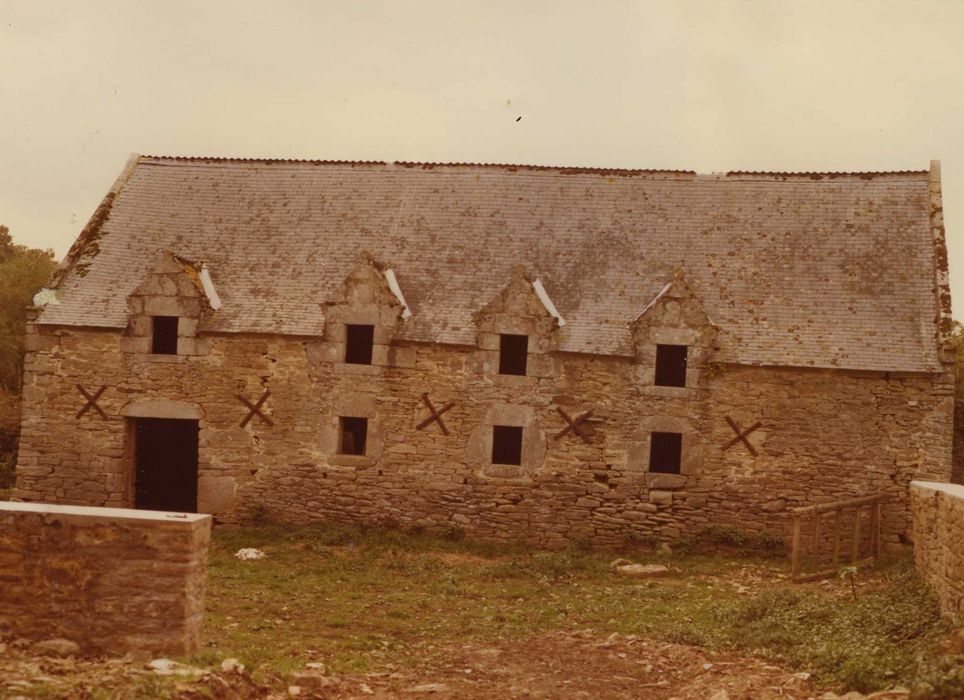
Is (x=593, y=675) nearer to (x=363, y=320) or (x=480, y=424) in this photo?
(x=480, y=424)

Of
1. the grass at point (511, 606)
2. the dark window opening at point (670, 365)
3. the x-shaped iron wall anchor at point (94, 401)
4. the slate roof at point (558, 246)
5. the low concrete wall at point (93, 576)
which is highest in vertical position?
the slate roof at point (558, 246)

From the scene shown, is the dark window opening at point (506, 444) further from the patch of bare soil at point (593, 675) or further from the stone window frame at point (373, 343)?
the patch of bare soil at point (593, 675)

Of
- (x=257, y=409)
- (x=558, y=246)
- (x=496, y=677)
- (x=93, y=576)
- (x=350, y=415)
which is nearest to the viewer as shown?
(x=93, y=576)

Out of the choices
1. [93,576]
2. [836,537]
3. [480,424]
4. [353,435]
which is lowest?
[836,537]

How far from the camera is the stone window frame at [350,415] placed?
56.0ft

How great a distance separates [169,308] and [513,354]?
710 centimetres

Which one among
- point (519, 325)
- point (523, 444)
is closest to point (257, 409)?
point (523, 444)

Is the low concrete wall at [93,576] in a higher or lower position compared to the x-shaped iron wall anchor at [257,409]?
lower

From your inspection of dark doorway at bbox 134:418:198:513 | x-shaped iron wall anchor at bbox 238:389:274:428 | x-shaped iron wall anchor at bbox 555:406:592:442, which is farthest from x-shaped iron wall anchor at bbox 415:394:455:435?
dark doorway at bbox 134:418:198:513

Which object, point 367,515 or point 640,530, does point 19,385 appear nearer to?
point 367,515

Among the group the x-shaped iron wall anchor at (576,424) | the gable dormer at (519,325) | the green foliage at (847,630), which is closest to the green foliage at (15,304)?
the gable dormer at (519,325)

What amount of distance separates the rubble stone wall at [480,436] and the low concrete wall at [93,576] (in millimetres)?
9387

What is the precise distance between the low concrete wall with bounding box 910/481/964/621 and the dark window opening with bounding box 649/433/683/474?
5.33 m

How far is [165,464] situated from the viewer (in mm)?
19109
